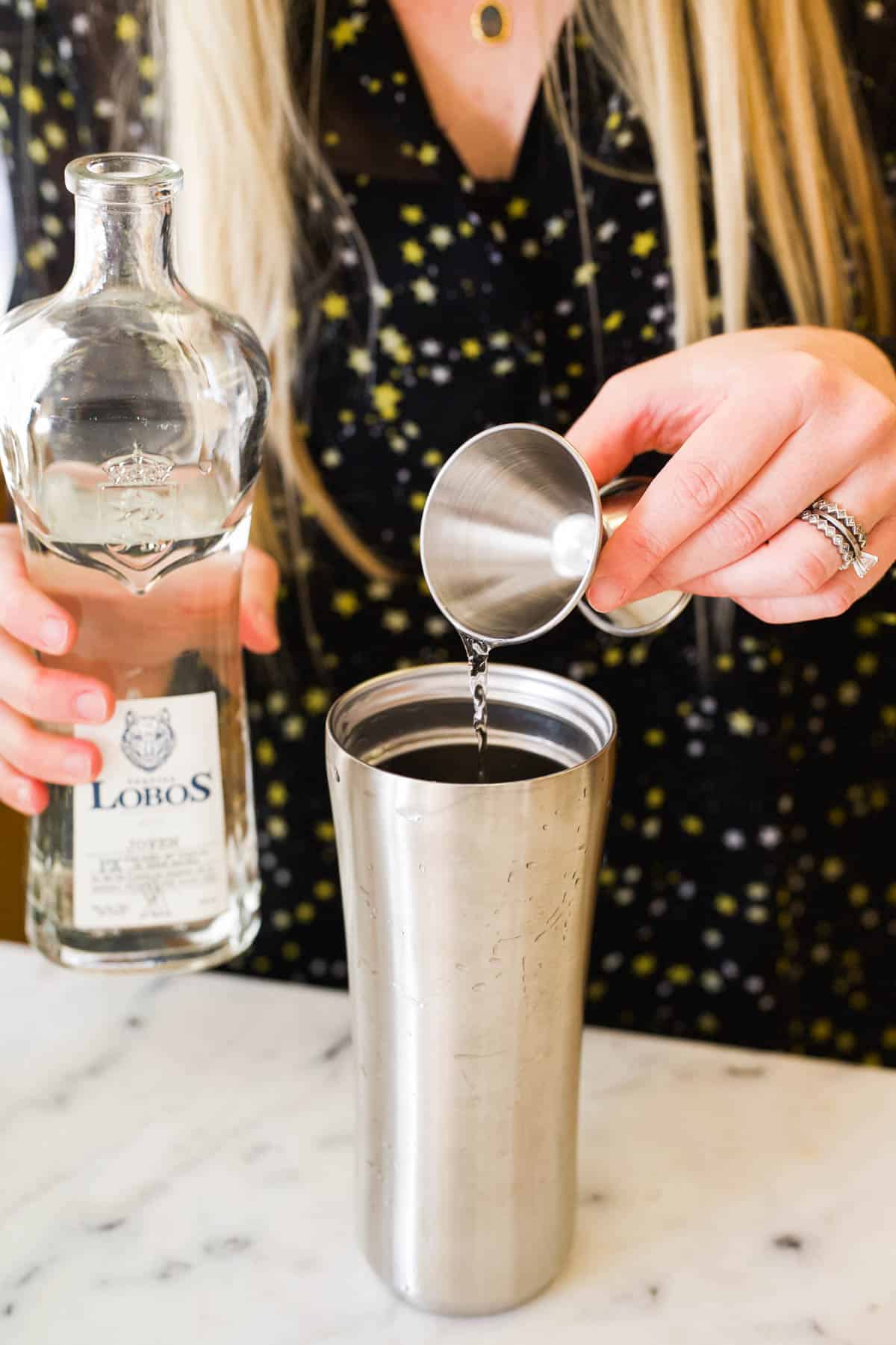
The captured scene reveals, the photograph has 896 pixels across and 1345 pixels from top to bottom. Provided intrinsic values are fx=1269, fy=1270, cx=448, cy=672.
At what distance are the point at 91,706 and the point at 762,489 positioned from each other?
1.25 ft

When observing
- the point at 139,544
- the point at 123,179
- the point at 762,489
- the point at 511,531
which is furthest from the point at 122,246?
the point at 762,489

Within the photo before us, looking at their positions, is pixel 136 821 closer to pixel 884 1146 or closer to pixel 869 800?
pixel 884 1146

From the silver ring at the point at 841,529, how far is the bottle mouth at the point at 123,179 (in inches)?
15.0

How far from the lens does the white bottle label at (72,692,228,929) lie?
73 centimetres

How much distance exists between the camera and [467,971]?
0.57m

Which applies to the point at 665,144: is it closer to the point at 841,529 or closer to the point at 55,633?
the point at 841,529

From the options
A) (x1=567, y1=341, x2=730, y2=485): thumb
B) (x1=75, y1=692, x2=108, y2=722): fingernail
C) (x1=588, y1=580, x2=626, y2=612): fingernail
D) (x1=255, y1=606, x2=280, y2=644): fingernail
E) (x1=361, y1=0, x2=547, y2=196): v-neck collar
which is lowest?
(x1=255, y1=606, x2=280, y2=644): fingernail

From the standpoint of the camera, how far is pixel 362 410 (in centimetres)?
107

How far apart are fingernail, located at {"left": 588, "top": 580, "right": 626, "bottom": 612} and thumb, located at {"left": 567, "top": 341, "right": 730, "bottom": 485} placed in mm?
142

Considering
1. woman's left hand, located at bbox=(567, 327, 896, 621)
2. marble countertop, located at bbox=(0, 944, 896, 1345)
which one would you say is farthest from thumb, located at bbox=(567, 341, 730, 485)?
marble countertop, located at bbox=(0, 944, 896, 1345)

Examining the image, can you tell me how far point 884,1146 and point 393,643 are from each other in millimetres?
569

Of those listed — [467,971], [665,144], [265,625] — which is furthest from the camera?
[665,144]

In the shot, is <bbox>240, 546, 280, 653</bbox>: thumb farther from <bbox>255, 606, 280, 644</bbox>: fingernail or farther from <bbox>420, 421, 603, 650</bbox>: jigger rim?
<bbox>420, 421, 603, 650</bbox>: jigger rim

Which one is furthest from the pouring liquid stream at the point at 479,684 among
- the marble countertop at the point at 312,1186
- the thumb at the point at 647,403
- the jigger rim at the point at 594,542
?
the marble countertop at the point at 312,1186
